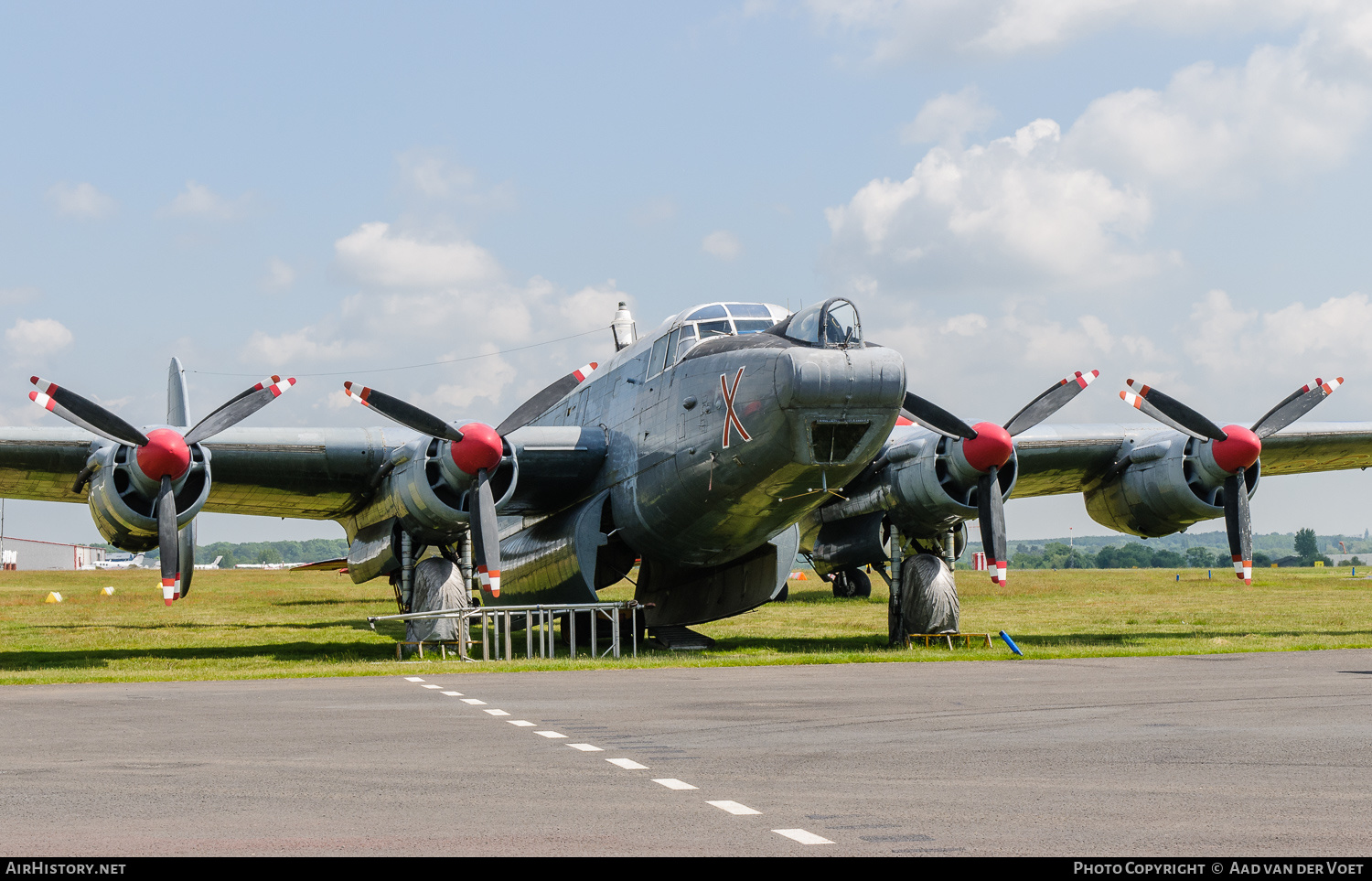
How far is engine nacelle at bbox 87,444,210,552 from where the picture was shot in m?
20.7

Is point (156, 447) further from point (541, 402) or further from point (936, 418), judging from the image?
point (936, 418)

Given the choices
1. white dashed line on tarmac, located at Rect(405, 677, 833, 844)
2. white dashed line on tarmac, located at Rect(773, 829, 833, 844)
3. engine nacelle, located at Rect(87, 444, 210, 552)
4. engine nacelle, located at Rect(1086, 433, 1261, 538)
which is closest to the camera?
white dashed line on tarmac, located at Rect(773, 829, 833, 844)

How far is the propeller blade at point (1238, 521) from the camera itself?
947 inches

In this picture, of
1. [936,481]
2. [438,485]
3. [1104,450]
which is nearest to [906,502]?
[936,481]

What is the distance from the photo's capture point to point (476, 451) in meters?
21.6

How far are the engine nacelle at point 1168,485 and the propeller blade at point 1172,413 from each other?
44 cm

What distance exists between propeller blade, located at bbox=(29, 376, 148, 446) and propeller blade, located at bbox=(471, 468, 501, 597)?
553 centimetres

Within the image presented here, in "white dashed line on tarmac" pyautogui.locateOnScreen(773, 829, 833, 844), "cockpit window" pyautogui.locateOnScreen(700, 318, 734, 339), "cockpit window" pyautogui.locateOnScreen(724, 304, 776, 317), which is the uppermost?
"cockpit window" pyautogui.locateOnScreen(724, 304, 776, 317)

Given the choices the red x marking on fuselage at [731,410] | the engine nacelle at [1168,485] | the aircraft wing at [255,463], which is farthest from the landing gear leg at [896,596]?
the aircraft wing at [255,463]

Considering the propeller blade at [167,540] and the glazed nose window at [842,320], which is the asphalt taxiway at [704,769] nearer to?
the propeller blade at [167,540]

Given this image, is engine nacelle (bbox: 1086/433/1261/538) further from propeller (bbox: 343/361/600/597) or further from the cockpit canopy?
propeller (bbox: 343/361/600/597)

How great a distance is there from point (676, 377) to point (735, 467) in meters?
2.67

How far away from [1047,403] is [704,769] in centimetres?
1678

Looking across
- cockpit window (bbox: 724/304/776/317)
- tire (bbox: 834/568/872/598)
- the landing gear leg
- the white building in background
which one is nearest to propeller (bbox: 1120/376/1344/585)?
the landing gear leg
